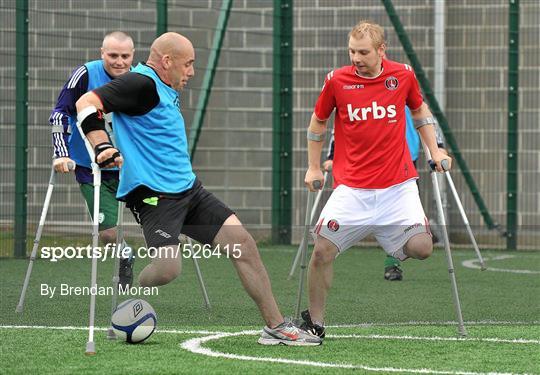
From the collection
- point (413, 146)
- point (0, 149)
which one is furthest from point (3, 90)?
point (413, 146)

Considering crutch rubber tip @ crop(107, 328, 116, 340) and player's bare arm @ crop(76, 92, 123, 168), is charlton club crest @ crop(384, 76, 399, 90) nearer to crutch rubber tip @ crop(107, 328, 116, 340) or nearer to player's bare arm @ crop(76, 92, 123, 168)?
player's bare arm @ crop(76, 92, 123, 168)

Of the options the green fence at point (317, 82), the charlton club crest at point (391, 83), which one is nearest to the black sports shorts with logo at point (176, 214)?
the charlton club crest at point (391, 83)

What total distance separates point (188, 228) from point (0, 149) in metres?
7.60

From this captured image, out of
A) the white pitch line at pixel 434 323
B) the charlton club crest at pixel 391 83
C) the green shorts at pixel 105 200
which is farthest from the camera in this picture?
the green shorts at pixel 105 200

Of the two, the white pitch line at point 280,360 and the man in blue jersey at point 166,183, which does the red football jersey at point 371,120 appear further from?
the white pitch line at point 280,360

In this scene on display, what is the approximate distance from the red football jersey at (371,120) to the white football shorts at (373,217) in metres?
0.06

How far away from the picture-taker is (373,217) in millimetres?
7699

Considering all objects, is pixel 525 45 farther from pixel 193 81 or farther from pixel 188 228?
pixel 188 228

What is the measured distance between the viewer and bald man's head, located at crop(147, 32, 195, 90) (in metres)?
7.18

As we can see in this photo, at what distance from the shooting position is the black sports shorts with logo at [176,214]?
7.14 metres

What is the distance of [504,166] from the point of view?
16031mm

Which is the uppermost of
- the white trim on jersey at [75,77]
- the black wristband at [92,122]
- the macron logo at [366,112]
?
the white trim on jersey at [75,77]

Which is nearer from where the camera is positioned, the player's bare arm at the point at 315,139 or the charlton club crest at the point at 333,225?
the charlton club crest at the point at 333,225

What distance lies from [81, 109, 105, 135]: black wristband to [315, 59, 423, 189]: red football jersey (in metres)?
1.54
